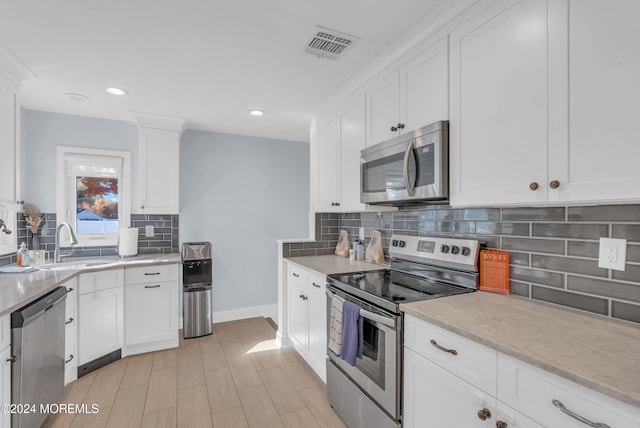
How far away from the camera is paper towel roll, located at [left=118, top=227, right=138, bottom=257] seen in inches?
126

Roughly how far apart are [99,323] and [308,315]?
1.85 meters

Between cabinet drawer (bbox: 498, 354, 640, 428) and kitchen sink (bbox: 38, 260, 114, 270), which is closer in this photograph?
cabinet drawer (bbox: 498, 354, 640, 428)

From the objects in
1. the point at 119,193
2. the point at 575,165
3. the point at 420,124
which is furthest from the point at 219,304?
the point at 575,165

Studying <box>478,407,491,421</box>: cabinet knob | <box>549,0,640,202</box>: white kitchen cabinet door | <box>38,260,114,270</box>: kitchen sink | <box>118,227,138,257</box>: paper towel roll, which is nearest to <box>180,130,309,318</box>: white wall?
<box>118,227,138,257</box>: paper towel roll

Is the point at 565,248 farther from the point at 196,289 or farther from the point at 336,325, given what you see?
the point at 196,289

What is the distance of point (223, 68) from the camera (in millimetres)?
2234

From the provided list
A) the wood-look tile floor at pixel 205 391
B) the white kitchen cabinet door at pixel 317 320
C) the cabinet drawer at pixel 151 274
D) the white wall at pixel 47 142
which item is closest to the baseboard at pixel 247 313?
the wood-look tile floor at pixel 205 391

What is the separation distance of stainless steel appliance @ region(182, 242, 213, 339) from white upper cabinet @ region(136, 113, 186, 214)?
21.5 inches

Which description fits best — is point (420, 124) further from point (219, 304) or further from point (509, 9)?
point (219, 304)

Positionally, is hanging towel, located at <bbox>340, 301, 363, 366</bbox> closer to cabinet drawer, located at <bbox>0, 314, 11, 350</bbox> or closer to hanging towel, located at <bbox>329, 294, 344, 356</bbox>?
hanging towel, located at <bbox>329, 294, 344, 356</bbox>

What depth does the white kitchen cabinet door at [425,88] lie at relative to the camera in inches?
65.7

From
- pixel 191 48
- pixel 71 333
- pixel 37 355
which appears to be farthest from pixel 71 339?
pixel 191 48

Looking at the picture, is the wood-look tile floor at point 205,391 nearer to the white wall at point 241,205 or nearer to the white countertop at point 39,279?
the white countertop at point 39,279

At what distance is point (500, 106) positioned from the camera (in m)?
1.38
